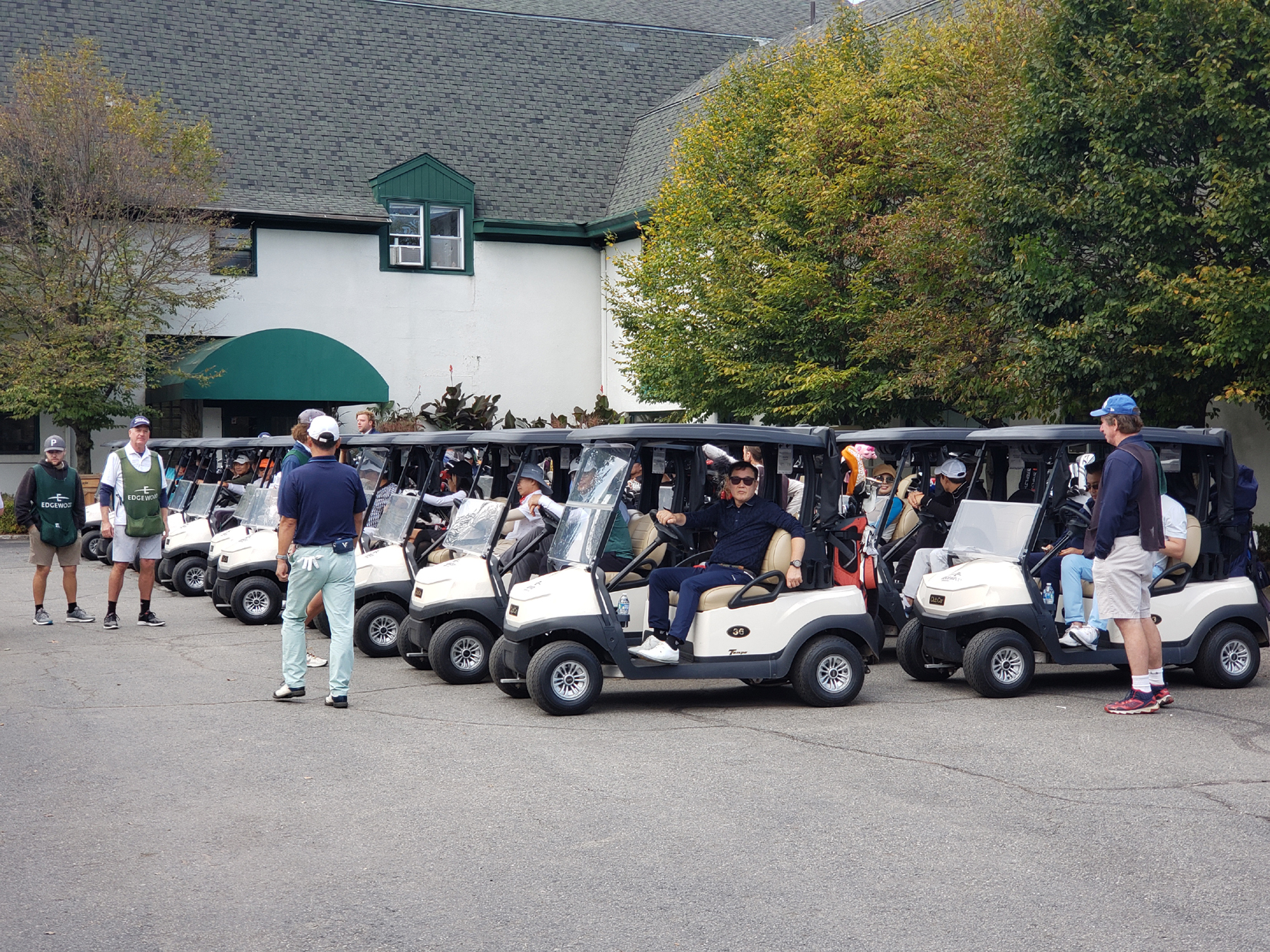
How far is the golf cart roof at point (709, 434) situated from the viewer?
346 inches

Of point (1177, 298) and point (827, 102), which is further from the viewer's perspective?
point (827, 102)

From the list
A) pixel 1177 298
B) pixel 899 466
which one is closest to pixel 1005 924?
pixel 899 466

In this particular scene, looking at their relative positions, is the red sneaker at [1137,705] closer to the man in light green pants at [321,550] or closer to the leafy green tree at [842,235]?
the man in light green pants at [321,550]

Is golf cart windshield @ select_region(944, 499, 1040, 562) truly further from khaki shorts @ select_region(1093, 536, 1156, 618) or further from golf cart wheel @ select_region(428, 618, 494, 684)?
golf cart wheel @ select_region(428, 618, 494, 684)

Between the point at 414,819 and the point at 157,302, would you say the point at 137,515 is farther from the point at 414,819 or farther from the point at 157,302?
the point at 157,302

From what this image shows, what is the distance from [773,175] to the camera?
19.8 metres

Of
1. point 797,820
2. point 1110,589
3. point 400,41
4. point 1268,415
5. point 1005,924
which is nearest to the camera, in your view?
point 1005,924

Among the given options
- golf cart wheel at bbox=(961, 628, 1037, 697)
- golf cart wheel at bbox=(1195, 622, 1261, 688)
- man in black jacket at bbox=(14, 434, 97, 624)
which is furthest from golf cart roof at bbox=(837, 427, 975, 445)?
man in black jacket at bbox=(14, 434, 97, 624)

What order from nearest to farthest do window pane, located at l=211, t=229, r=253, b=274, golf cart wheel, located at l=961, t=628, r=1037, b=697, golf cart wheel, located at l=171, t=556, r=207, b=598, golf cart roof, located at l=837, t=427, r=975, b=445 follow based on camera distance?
1. golf cart wheel, located at l=961, t=628, r=1037, b=697
2. golf cart roof, located at l=837, t=427, r=975, b=445
3. golf cart wheel, located at l=171, t=556, r=207, b=598
4. window pane, located at l=211, t=229, r=253, b=274

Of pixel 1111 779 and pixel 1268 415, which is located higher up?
pixel 1268 415

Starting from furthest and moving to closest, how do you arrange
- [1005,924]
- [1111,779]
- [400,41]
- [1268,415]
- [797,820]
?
1. [400,41]
2. [1268,415]
3. [1111,779]
4. [797,820]
5. [1005,924]

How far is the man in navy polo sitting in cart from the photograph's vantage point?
874cm

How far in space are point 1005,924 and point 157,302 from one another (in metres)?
25.6

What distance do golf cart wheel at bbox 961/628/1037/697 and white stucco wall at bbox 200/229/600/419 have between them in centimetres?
2056
